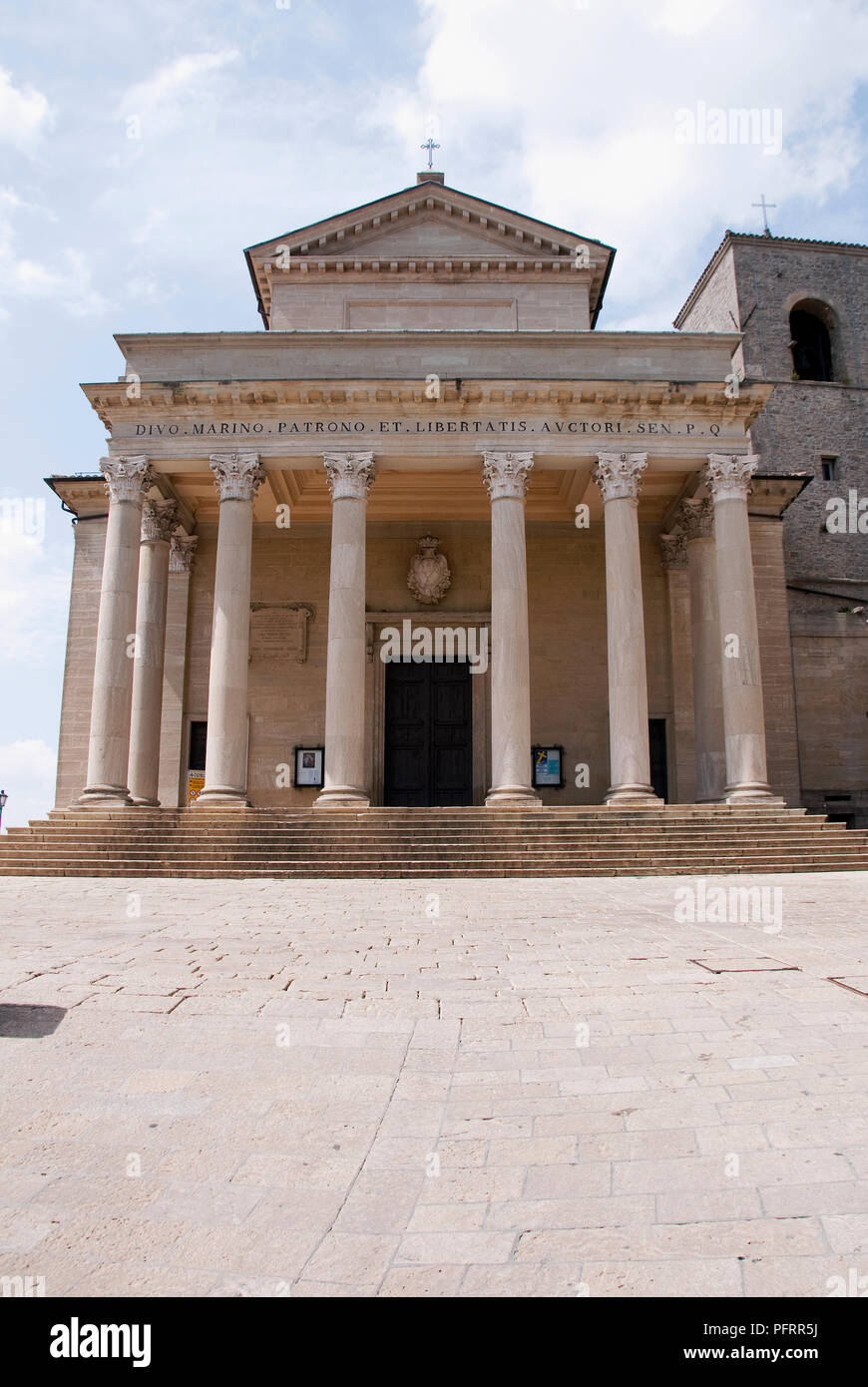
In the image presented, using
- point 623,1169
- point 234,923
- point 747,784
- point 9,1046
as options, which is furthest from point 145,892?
point 747,784

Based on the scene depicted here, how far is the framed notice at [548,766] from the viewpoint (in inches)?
1016

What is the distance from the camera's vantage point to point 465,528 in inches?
1084

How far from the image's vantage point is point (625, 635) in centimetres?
2116

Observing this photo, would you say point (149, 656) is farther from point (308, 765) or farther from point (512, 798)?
point (512, 798)

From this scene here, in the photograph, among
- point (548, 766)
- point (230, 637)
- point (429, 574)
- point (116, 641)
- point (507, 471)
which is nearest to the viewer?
point (116, 641)

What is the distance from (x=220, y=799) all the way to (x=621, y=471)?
11.7m

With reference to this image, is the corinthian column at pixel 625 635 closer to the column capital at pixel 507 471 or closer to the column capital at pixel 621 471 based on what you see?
the column capital at pixel 621 471

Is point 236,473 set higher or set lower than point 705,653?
higher

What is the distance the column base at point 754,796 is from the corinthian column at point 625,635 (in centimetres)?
185

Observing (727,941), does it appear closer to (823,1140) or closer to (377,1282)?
(823,1140)

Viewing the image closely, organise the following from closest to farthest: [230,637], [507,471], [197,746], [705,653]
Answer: [230,637] → [507,471] → [705,653] → [197,746]

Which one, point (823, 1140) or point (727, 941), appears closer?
point (823, 1140)

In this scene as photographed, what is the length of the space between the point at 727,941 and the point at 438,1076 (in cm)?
466

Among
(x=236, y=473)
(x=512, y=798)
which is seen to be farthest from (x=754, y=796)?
(x=236, y=473)
